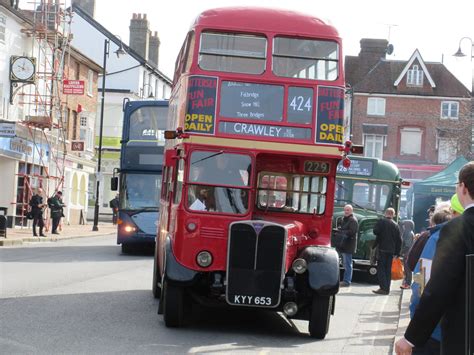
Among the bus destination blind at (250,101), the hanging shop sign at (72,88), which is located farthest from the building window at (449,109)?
the bus destination blind at (250,101)

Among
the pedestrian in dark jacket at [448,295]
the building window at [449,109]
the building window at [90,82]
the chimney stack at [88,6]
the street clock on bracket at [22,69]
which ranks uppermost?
the chimney stack at [88,6]

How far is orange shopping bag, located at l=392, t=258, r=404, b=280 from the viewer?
21250 mm

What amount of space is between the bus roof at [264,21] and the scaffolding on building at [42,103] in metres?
27.8

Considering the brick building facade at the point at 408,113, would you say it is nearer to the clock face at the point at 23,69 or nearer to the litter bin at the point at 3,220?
the clock face at the point at 23,69

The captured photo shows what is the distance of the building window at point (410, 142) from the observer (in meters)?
72.1

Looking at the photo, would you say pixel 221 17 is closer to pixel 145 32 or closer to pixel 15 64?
pixel 15 64

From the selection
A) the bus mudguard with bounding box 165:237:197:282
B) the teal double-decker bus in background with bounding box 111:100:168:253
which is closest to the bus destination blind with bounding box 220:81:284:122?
the bus mudguard with bounding box 165:237:197:282

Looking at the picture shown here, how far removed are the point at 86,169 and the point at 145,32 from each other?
59.3 feet

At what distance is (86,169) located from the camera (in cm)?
5741

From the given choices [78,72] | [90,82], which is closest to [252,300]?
[78,72]

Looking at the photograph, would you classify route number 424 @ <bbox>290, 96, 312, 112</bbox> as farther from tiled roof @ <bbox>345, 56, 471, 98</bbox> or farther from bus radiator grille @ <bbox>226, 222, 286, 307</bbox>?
tiled roof @ <bbox>345, 56, 471, 98</bbox>

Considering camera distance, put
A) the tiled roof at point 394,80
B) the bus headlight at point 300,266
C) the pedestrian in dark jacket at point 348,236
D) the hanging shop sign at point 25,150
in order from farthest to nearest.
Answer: the tiled roof at point 394,80 < the hanging shop sign at point 25,150 < the pedestrian in dark jacket at point 348,236 < the bus headlight at point 300,266

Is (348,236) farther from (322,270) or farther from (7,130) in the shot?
(7,130)

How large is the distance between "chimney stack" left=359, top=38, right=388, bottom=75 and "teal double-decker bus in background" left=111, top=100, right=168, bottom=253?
49.6m
